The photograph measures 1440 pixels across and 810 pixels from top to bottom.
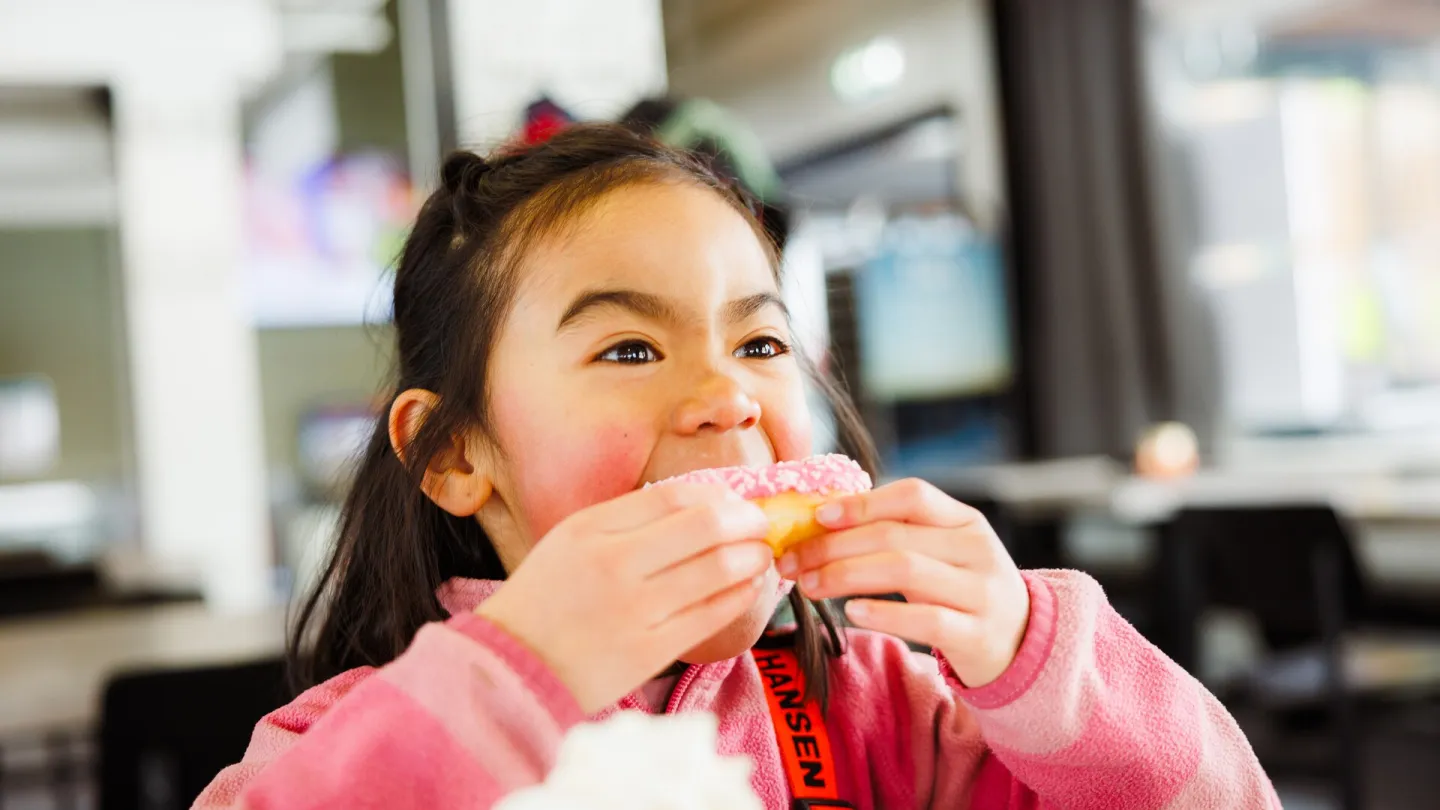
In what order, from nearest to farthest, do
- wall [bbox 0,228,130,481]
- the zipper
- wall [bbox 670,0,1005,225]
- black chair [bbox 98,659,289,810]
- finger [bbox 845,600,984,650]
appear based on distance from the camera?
finger [bbox 845,600,984,650] < the zipper < black chair [bbox 98,659,289,810] < wall [bbox 670,0,1005,225] < wall [bbox 0,228,130,481]

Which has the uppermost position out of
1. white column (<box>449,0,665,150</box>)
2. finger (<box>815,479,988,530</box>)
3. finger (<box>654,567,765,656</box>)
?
white column (<box>449,0,665,150</box>)

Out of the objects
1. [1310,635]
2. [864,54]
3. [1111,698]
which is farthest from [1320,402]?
[1111,698]

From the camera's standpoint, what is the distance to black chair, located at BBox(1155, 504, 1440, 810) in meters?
3.49

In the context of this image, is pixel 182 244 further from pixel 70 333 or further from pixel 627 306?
pixel 627 306

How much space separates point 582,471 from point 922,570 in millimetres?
251

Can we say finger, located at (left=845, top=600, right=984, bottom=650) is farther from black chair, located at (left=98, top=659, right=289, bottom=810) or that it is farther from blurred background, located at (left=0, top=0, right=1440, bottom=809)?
blurred background, located at (left=0, top=0, right=1440, bottom=809)

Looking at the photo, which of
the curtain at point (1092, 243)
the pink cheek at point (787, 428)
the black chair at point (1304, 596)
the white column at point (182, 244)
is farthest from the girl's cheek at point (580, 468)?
the white column at point (182, 244)

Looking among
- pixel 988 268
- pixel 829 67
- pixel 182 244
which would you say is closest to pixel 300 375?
pixel 182 244

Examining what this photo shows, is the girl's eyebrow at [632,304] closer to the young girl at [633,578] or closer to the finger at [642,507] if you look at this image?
the young girl at [633,578]

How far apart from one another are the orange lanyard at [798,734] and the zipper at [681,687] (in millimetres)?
69

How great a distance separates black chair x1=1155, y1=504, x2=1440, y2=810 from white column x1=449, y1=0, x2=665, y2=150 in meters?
1.83

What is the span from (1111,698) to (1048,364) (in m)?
5.16

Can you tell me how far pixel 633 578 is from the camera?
25.9 inches

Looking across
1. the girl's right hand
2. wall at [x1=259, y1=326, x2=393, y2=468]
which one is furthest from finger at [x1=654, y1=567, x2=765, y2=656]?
A: wall at [x1=259, y1=326, x2=393, y2=468]
